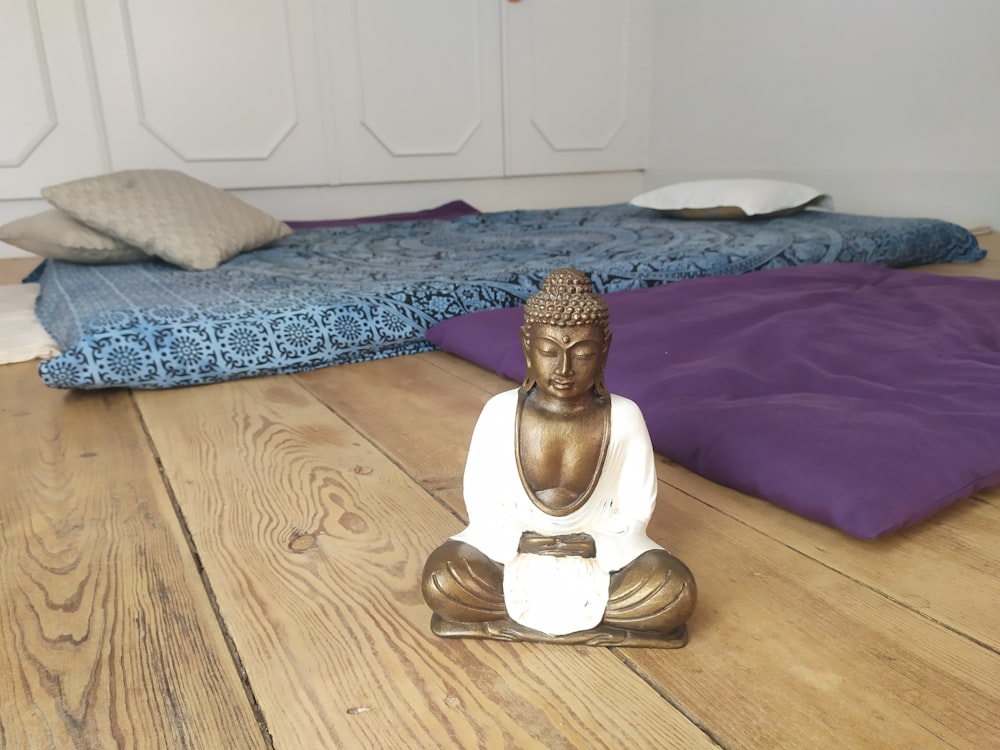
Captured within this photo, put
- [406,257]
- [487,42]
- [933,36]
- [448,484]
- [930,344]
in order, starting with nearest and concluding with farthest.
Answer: [448,484] → [930,344] → [406,257] → [933,36] → [487,42]

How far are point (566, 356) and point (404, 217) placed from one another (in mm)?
2368

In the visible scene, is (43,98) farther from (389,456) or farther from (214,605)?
(214,605)

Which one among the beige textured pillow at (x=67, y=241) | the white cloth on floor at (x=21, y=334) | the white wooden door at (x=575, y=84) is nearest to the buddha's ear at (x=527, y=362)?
the white cloth on floor at (x=21, y=334)

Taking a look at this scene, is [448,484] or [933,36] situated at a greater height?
[933,36]

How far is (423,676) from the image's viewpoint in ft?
1.71

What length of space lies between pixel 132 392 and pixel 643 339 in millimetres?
827

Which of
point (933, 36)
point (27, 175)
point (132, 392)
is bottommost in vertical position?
point (132, 392)

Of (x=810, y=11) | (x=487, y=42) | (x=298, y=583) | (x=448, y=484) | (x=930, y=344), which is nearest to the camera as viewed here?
(x=298, y=583)

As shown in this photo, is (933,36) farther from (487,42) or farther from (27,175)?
(27,175)

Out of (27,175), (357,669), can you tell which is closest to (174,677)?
(357,669)

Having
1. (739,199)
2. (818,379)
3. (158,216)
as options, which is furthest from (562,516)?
(739,199)

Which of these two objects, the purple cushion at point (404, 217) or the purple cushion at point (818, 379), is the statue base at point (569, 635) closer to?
the purple cushion at point (818, 379)

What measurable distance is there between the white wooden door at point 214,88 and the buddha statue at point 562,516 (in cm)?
258

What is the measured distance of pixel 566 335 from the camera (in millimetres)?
527
